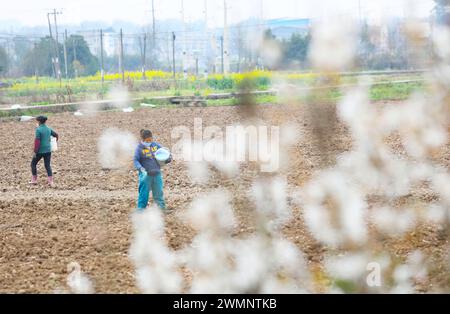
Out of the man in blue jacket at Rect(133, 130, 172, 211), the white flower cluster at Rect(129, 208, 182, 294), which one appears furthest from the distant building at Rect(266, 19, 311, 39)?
the man in blue jacket at Rect(133, 130, 172, 211)

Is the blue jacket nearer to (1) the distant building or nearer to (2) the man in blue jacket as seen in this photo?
(2) the man in blue jacket

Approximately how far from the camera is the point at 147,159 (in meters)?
9.07

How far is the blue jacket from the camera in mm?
9055

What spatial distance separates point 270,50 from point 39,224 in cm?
820

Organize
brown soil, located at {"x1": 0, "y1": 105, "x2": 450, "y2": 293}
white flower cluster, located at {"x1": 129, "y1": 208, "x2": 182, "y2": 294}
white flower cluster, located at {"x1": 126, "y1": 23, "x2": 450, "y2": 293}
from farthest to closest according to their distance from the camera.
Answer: white flower cluster, located at {"x1": 129, "y1": 208, "x2": 182, "y2": 294}, brown soil, located at {"x1": 0, "y1": 105, "x2": 450, "y2": 293}, white flower cluster, located at {"x1": 126, "y1": 23, "x2": 450, "y2": 293}

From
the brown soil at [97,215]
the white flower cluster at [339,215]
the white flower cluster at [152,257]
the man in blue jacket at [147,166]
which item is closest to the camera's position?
the white flower cluster at [339,215]

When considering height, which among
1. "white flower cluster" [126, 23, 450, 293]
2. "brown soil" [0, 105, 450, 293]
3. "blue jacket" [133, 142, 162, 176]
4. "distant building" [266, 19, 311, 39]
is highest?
"distant building" [266, 19, 311, 39]

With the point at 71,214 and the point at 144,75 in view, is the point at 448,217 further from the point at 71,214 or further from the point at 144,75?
the point at 144,75

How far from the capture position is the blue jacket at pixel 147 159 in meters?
9.05

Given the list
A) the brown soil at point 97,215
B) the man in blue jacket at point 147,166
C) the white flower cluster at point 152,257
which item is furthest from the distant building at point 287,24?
the man in blue jacket at point 147,166

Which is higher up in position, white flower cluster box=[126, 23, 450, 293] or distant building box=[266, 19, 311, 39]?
distant building box=[266, 19, 311, 39]

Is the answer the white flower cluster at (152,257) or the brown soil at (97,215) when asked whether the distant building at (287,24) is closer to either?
the brown soil at (97,215)

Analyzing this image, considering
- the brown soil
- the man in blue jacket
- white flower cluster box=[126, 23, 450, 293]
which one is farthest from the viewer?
the man in blue jacket

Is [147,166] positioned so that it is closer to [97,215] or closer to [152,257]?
[97,215]
